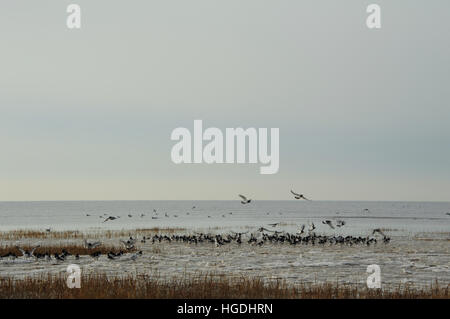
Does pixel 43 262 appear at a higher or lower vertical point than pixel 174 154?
lower

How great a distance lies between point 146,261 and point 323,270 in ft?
34.1

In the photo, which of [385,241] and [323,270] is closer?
[323,270]
